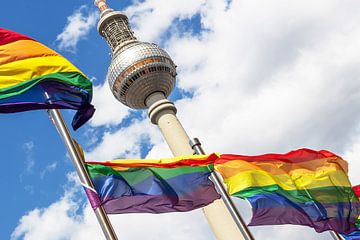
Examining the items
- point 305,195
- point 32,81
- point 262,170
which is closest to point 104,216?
point 32,81

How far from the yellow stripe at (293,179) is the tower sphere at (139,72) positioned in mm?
42070

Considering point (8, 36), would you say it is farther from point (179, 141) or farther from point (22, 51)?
point (179, 141)

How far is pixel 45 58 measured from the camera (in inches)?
618

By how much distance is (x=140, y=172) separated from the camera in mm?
17594

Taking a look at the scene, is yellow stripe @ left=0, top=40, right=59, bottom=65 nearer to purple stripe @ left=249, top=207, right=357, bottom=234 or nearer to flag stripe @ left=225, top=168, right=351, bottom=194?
flag stripe @ left=225, top=168, right=351, bottom=194

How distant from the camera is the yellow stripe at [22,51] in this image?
15312mm

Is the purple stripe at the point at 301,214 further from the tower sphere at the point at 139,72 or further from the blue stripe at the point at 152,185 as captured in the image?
the tower sphere at the point at 139,72

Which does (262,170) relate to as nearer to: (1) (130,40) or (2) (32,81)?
(2) (32,81)

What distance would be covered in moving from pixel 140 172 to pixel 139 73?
45.7 metres

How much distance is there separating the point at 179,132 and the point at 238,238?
44.5ft

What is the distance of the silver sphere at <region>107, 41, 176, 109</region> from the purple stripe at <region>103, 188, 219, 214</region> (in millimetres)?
43186

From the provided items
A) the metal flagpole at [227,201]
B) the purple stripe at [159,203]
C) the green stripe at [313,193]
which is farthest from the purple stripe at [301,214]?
the purple stripe at [159,203]

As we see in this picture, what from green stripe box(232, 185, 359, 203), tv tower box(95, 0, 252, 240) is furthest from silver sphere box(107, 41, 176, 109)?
green stripe box(232, 185, 359, 203)

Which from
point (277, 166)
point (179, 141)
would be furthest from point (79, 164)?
point (179, 141)
